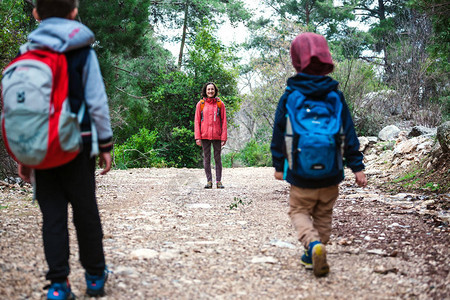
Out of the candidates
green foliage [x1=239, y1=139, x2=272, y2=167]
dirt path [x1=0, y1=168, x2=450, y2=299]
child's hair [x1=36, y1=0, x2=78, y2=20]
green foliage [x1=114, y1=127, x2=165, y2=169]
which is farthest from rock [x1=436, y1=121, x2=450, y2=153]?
green foliage [x1=239, y1=139, x2=272, y2=167]

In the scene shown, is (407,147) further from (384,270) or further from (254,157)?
(254,157)

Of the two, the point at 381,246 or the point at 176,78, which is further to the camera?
the point at 176,78

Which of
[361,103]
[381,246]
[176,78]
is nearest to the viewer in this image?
[381,246]

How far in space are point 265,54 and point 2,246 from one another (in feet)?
76.6

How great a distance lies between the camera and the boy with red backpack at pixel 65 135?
→ 2.01m

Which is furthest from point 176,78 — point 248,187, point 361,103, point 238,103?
point 248,187

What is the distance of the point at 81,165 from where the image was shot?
216 centimetres

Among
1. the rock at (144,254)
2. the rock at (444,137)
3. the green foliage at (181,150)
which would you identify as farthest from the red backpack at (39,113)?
the green foliage at (181,150)

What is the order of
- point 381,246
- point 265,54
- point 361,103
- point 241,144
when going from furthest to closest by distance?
point 241,144
point 265,54
point 361,103
point 381,246

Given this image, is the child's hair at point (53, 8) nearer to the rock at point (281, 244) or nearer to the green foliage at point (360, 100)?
the rock at point (281, 244)

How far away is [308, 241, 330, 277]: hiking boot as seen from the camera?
2578 mm

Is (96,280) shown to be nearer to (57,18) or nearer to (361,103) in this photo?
(57,18)

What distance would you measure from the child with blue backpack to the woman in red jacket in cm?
519

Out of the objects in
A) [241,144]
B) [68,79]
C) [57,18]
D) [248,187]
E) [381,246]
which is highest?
[57,18]
